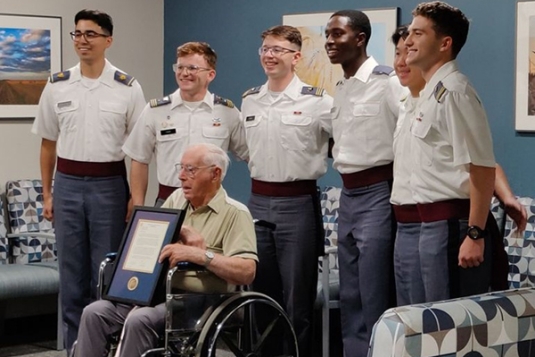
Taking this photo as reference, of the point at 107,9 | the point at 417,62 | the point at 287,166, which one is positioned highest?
the point at 107,9

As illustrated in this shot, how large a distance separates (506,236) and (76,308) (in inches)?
81.6

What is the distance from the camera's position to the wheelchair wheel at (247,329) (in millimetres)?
3672

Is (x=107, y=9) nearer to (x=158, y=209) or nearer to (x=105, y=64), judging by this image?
(x=105, y=64)

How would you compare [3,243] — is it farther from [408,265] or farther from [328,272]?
[408,265]

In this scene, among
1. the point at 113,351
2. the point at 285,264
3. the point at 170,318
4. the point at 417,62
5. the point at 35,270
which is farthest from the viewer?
the point at 35,270

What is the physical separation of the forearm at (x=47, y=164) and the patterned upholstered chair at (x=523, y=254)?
7.32 feet

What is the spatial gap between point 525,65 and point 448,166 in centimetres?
171

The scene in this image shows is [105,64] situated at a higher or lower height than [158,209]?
higher

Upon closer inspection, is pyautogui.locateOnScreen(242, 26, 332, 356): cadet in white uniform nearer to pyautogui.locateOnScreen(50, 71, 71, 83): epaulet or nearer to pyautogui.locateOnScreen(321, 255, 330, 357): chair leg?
pyautogui.locateOnScreen(321, 255, 330, 357): chair leg

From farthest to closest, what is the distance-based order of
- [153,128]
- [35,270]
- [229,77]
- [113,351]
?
[229,77] → [35,270] → [153,128] → [113,351]

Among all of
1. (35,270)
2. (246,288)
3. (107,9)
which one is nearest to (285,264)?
(246,288)

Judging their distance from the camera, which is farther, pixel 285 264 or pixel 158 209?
pixel 285 264

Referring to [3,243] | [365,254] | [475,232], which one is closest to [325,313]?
[365,254]

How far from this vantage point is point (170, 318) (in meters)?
3.72
